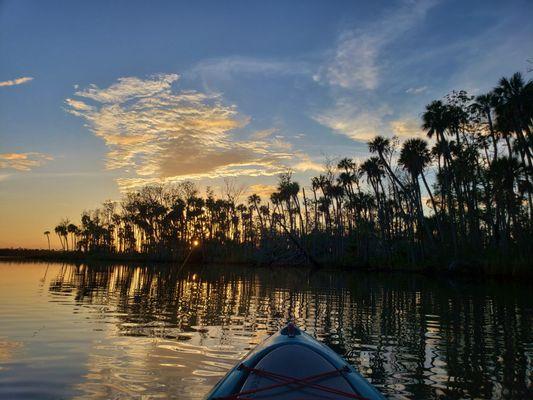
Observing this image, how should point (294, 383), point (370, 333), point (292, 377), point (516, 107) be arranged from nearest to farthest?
point (294, 383) → point (292, 377) → point (370, 333) → point (516, 107)

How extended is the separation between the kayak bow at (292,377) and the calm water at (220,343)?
149 cm

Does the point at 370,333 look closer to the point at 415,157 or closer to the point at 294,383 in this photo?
the point at 294,383

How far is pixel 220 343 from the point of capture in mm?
9789

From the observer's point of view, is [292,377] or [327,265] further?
[327,265]

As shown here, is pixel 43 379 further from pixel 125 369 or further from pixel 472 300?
pixel 472 300

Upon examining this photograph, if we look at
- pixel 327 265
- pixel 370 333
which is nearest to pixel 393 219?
pixel 327 265

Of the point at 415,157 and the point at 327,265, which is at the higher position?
the point at 415,157

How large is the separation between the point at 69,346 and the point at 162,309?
247 inches

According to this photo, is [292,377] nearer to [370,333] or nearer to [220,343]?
[220,343]

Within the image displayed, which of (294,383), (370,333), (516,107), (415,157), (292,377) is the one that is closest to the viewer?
(294,383)

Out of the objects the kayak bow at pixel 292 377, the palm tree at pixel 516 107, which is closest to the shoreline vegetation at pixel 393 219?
the palm tree at pixel 516 107

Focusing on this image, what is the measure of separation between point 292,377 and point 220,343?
5162mm

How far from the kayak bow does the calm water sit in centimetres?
149

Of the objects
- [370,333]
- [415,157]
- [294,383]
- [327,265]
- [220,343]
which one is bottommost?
[220,343]
